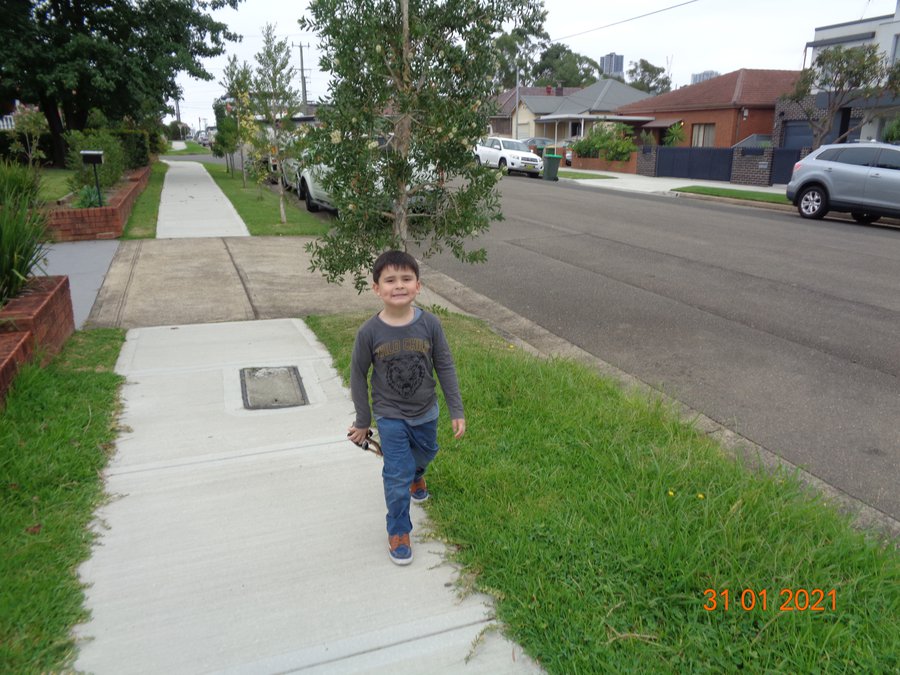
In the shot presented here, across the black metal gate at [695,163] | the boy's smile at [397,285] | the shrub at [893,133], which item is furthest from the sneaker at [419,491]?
the black metal gate at [695,163]

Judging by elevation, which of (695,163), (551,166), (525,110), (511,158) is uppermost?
(525,110)

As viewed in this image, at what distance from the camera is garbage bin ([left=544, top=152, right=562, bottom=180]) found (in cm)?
2845

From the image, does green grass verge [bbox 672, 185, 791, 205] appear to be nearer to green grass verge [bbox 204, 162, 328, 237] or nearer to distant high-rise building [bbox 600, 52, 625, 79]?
green grass verge [bbox 204, 162, 328, 237]

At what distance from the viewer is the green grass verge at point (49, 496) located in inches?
97.4

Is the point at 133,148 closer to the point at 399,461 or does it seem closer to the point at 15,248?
the point at 15,248

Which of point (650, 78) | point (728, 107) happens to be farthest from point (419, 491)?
point (650, 78)

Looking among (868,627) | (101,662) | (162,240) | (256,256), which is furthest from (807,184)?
(101,662)

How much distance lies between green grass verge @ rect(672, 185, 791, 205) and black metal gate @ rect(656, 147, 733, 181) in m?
4.02

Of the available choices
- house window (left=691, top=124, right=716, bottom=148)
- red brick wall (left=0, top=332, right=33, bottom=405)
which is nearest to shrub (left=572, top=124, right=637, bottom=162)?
house window (left=691, top=124, right=716, bottom=148)

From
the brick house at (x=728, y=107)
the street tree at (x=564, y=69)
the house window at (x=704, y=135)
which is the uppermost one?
the street tree at (x=564, y=69)

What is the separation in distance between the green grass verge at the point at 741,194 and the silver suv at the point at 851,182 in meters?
2.80

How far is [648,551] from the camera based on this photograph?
287cm

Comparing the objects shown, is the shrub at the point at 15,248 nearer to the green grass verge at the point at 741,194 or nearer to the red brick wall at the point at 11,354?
the red brick wall at the point at 11,354

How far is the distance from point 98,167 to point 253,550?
13.7 meters
